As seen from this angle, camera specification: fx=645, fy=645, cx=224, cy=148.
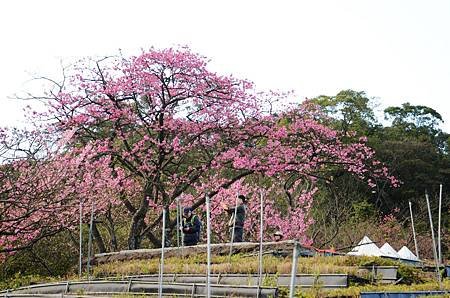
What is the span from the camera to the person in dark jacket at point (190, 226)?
14.7 m

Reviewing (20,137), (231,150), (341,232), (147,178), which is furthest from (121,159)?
(341,232)

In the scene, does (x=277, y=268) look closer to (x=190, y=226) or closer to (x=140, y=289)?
(x=140, y=289)

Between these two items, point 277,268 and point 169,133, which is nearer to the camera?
point 277,268

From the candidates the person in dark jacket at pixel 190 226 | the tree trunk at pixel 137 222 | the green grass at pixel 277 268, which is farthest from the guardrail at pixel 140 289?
the tree trunk at pixel 137 222

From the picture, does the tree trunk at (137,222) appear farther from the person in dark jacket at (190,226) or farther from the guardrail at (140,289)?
the guardrail at (140,289)

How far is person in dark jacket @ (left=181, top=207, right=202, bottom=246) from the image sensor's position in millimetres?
14664

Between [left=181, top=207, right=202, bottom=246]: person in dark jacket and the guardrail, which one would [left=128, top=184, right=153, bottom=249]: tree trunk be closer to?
[left=181, top=207, right=202, bottom=246]: person in dark jacket

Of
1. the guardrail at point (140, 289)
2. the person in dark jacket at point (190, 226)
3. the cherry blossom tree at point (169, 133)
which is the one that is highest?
the cherry blossom tree at point (169, 133)

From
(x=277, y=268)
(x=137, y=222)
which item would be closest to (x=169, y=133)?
(x=137, y=222)

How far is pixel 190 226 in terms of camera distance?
1469 cm

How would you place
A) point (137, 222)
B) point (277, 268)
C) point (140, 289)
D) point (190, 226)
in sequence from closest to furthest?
point (140, 289), point (277, 268), point (190, 226), point (137, 222)

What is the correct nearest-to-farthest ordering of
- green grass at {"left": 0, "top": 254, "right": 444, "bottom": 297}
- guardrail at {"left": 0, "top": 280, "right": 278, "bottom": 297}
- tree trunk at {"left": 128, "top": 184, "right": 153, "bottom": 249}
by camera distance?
guardrail at {"left": 0, "top": 280, "right": 278, "bottom": 297} → green grass at {"left": 0, "top": 254, "right": 444, "bottom": 297} → tree trunk at {"left": 128, "top": 184, "right": 153, "bottom": 249}

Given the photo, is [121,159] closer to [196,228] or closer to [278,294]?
[196,228]

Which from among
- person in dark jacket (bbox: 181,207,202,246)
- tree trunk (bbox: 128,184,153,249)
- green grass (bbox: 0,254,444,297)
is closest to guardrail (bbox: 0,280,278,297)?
green grass (bbox: 0,254,444,297)
